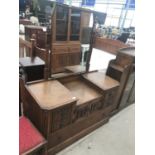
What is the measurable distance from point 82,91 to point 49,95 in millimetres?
521

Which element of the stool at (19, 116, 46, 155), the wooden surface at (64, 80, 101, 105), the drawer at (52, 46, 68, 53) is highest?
the drawer at (52, 46, 68, 53)

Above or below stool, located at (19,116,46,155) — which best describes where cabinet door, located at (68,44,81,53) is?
above

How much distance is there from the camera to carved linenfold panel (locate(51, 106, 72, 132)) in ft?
4.46

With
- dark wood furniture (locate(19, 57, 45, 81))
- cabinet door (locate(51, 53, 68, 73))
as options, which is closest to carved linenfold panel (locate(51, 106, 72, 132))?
dark wood furniture (locate(19, 57, 45, 81))

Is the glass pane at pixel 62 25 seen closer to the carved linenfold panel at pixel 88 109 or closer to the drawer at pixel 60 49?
the drawer at pixel 60 49

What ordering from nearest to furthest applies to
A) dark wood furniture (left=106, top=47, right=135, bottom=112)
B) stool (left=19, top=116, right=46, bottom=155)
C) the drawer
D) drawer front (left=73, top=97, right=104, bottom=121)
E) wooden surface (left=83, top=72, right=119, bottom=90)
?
stool (left=19, top=116, right=46, bottom=155), drawer front (left=73, top=97, right=104, bottom=121), wooden surface (left=83, top=72, right=119, bottom=90), dark wood furniture (left=106, top=47, right=135, bottom=112), the drawer

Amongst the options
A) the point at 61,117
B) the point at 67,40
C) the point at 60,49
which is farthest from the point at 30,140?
the point at 67,40

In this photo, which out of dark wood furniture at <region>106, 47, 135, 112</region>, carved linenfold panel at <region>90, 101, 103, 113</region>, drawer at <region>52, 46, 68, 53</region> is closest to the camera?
carved linenfold panel at <region>90, 101, 103, 113</region>

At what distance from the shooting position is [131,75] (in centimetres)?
218

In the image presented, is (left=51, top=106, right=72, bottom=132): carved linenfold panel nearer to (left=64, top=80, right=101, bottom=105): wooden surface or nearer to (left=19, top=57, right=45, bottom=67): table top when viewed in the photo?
(left=64, top=80, right=101, bottom=105): wooden surface

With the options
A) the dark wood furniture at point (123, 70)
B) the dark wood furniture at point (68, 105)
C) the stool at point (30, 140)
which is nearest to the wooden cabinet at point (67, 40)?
the dark wood furniture at point (68, 105)

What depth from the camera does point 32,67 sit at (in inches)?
73.4
